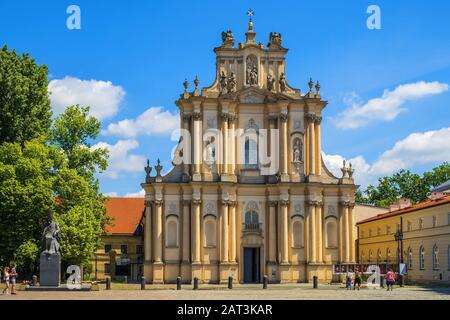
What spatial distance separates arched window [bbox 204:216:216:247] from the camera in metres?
62.6

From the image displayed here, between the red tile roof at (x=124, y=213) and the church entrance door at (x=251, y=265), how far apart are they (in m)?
24.4

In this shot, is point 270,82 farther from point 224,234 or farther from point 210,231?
point 210,231

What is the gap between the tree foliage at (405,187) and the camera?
101625 millimetres

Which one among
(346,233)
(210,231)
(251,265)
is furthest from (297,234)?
(210,231)

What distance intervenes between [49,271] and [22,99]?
20.0 meters

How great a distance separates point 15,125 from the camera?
57.9 metres

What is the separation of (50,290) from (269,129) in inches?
1112

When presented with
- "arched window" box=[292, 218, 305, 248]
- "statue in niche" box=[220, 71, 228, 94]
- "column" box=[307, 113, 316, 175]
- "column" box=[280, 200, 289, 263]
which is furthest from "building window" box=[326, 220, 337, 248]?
"statue in niche" box=[220, 71, 228, 94]

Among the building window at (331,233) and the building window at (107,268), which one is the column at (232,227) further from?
the building window at (107,268)

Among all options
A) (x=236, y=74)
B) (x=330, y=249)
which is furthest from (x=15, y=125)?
(x=330, y=249)

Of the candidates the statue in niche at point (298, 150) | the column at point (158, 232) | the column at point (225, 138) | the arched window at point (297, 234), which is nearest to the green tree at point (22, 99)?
the column at point (158, 232)

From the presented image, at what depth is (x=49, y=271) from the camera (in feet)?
141

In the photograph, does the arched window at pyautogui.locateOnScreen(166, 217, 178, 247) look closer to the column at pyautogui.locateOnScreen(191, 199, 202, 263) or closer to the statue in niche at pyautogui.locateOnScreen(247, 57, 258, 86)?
the column at pyautogui.locateOnScreen(191, 199, 202, 263)
